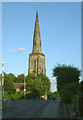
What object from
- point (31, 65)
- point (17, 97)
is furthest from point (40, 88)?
point (31, 65)

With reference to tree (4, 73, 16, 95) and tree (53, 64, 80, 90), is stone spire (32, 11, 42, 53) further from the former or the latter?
tree (53, 64, 80, 90)

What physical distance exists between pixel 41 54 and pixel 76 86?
12381 centimetres

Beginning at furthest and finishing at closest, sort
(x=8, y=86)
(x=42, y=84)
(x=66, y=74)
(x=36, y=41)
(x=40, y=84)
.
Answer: (x=36, y=41), (x=42, y=84), (x=40, y=84), (x=8, y=86), (x=66, y=74)

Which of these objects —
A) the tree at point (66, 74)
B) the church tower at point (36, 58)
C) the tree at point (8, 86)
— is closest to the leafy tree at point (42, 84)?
the tree at point (8, 86)

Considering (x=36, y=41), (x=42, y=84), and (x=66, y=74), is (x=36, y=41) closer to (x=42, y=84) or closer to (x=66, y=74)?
(x=42, y=84)

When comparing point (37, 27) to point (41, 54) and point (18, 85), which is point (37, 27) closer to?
point (41, 54)

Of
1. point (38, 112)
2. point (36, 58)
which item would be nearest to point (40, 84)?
point (36, 58)

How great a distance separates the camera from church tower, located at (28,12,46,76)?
14615 centimetres

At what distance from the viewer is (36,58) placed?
149125mm

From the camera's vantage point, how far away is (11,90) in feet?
289

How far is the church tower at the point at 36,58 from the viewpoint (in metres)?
146

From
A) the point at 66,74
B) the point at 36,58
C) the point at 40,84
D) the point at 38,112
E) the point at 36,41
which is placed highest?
the point at 36,41

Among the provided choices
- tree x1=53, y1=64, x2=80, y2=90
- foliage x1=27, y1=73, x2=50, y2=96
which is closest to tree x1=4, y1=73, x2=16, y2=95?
foliage x1=27, y1=73, x2=50, y2=96

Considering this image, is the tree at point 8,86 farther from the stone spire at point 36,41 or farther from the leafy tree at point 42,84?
the stone spire at point 36,41
